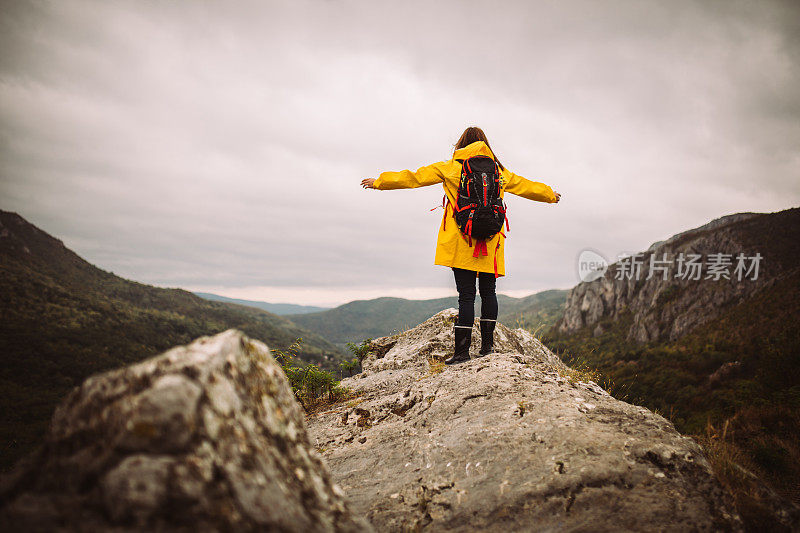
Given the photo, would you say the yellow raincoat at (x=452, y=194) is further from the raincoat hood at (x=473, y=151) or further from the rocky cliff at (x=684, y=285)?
the rocky cliff at (x=684, y=285)

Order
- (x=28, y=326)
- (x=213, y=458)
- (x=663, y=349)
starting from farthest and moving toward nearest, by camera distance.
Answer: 1. (x=28, y=326)
2. (x=663, y=349)
3. (x=213, y=458)

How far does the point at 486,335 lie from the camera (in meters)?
6.09

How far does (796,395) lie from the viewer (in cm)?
1352

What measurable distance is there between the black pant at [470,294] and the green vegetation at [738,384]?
2655 mm

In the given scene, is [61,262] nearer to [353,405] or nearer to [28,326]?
[28,326]

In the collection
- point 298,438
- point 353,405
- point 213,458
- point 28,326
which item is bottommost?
point 28,326

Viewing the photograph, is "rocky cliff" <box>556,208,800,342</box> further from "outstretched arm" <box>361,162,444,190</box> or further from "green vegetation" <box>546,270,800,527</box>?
"outstretched arm" <box>361,162,444,190</box>

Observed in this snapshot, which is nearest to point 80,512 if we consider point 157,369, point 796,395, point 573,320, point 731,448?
point 157,369

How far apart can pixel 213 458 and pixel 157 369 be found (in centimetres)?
53

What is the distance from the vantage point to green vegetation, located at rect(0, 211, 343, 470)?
73750 mm

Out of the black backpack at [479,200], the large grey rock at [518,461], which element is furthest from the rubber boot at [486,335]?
the black backpack at [479,200]

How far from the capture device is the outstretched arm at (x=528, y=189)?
569cm

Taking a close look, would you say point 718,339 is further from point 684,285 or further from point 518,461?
point 518,461

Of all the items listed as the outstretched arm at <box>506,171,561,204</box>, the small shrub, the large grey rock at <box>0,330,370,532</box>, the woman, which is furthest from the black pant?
the small shrub
